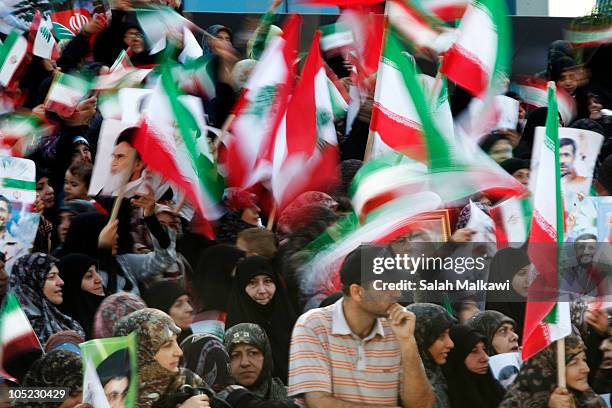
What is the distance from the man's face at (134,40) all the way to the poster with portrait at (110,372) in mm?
1251

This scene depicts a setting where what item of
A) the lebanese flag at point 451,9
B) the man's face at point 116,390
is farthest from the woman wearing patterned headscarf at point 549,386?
the man's face at point 116,390

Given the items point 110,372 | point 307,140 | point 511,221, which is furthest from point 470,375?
point 110,372

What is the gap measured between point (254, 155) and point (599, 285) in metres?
1.57

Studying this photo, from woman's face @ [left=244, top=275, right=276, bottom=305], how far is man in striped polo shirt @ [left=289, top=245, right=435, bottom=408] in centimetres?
17

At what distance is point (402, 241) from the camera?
5.34 m

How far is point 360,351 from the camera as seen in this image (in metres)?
5.34

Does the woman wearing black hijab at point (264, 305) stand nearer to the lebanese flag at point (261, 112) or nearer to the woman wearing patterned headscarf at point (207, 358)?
the woman wearing patterned headscarf at point (207, 358)

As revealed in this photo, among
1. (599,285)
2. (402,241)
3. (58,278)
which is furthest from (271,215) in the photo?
(599,285)

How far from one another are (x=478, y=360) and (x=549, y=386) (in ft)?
1.04

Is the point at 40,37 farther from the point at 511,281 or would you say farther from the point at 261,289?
the point at 511,281

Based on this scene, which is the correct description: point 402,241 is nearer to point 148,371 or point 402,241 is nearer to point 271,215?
point 271,215

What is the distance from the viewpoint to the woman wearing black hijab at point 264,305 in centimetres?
533

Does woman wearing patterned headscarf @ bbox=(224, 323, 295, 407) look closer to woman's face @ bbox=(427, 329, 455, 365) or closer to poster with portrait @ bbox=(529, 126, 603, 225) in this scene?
woman's face @ bbox=(427, 329, 455, 365)

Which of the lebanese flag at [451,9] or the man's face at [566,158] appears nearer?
the man's face at [566,158]
